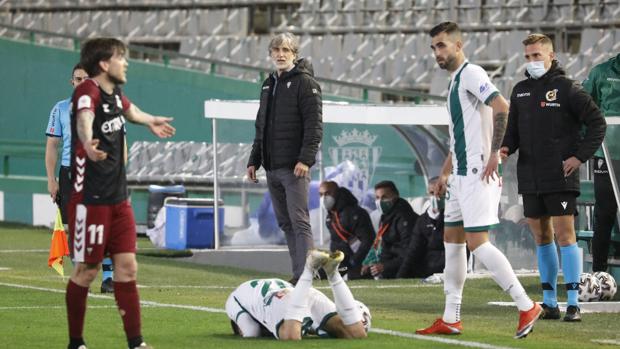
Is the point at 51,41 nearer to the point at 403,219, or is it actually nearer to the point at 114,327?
the point at 403,219

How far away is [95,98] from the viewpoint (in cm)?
749

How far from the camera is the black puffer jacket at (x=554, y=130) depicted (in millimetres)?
9977

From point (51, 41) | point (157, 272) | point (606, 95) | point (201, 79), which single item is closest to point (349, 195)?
point (157, 272)

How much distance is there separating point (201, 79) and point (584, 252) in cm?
1389

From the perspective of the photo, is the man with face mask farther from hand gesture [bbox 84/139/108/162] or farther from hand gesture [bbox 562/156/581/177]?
hand gesture [bbox 84/139/108/162]

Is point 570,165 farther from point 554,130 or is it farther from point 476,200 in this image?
point 476,200

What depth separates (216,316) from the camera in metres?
10.0

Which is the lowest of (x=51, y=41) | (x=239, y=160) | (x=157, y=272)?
(x=157, y=272)

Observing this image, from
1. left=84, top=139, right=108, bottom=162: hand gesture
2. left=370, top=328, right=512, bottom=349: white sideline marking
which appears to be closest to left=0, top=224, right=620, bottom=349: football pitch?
left=370, top=328, right=512, bottom=349: white sideline marking

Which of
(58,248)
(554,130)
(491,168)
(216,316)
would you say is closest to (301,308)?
(491,168)

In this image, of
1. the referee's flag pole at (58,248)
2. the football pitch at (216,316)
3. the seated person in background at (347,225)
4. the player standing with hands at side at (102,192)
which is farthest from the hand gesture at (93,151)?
the seated person in background at (347,225)

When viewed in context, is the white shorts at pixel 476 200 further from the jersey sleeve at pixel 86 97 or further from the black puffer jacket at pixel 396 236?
the black puffer jacket at pixel 396 236

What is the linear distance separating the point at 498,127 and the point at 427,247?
6299mm

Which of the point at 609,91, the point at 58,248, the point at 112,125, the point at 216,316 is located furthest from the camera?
the point at 58,248
